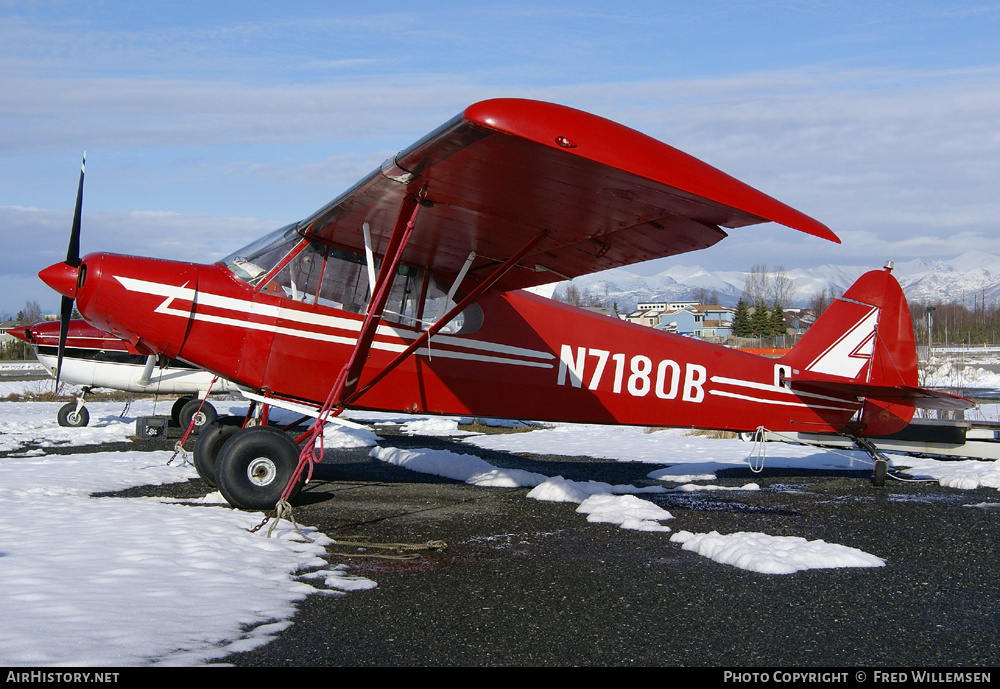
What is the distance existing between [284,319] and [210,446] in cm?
177

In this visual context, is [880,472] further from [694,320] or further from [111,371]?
[694,320]

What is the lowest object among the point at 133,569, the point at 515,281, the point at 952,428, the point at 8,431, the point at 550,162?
the point at 8,431

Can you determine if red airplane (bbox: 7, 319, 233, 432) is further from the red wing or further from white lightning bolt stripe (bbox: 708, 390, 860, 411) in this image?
white lightning bolt stripe (bbox: 708, 390, 860, 411)

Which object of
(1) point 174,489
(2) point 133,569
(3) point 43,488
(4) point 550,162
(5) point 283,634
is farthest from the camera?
(1) point 174,489

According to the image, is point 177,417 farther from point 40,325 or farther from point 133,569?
point 133,569

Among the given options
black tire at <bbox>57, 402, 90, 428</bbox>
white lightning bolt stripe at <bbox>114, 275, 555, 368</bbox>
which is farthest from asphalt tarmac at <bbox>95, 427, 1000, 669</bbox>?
black tire at <bbox>57, 402, 90, 428</bbox>

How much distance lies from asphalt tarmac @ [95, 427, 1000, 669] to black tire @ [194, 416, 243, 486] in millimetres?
483

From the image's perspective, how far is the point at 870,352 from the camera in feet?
31.5

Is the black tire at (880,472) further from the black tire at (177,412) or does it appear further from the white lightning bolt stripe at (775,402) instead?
the black tire at (177,412)

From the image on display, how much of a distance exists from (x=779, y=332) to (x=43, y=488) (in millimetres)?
70311

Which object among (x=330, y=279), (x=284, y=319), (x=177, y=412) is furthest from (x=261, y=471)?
(x=177, y=412)

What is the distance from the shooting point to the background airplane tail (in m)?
9.46

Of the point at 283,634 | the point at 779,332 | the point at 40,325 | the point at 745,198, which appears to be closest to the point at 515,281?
the point at 745,198

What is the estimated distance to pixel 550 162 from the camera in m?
4.96
